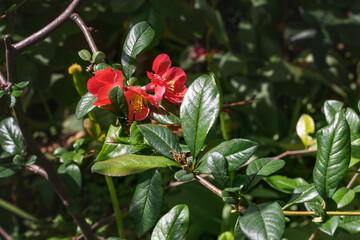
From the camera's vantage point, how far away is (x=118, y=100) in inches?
24.9

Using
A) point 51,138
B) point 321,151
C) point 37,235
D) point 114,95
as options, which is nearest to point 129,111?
point 114,95

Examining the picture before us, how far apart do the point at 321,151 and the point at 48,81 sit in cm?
116

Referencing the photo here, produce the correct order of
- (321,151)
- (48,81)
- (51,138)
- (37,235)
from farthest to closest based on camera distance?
(51,138) < (48,81) < (37,235) < (321,151)

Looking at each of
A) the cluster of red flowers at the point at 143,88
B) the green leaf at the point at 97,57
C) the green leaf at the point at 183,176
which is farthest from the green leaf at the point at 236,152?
the green leaf at the point at 97,57

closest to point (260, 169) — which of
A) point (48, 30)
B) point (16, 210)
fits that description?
point (48, 30)

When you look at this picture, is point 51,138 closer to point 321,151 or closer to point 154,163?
point 154,163

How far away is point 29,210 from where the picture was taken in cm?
161

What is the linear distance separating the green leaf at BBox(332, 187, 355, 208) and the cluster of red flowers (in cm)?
37

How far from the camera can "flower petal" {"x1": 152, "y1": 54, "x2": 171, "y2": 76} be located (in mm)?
719

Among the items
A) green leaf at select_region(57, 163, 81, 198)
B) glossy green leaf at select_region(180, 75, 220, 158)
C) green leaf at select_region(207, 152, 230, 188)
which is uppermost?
glossy green leaf at select_region(180, 75, 220, 158)

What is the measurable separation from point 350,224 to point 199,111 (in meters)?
0.40

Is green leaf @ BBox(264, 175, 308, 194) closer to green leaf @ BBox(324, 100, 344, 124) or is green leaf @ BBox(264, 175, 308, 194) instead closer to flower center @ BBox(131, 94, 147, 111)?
green leaf @ BBox(324, 100, 344, 124)

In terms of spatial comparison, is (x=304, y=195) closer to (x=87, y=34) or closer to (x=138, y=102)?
(x=138, y=102)

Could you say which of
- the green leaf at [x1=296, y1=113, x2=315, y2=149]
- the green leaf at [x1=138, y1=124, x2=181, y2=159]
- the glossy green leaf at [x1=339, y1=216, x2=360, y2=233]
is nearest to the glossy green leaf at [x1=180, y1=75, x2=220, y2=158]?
the green leaf at [x1=138, y1=124, x2=181, y2=159]
